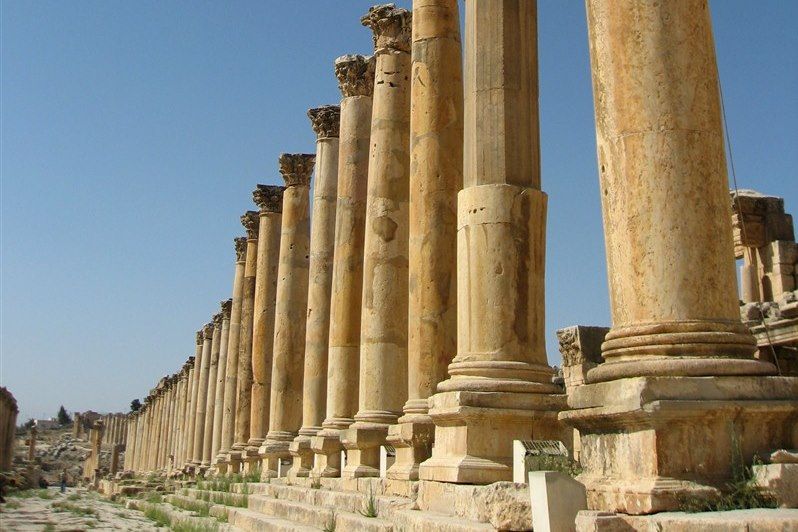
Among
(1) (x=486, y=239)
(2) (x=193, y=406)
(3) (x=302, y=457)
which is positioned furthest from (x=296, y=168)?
(2) (x=193, y=406)

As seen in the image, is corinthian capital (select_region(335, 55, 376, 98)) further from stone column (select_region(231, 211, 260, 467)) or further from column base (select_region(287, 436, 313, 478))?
stone column (select_region(231, 211, 260, 467))

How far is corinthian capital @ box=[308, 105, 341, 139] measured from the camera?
23.7m

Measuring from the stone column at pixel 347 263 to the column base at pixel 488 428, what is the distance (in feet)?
26.8

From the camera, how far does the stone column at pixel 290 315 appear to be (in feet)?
82.7

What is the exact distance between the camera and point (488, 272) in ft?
36.1

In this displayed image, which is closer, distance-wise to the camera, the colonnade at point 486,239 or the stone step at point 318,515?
the colonnade at point 486,239

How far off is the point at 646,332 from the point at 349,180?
1332cm

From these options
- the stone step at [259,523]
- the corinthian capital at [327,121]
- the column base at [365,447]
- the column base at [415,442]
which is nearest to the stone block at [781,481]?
the column base at [415,442]

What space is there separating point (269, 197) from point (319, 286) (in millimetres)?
9538

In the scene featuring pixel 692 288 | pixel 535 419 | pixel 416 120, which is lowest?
pixel 535 419

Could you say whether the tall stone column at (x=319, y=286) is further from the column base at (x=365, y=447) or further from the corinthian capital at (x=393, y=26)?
the corinthian capital at (x=393, y=26)

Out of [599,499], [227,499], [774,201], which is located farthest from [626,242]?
[774,201]

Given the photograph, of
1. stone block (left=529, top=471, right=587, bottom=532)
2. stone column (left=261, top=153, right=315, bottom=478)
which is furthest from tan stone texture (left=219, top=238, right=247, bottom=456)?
stone block (left=529, top=471, right=587, bottom=532)

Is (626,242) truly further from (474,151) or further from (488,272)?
(474,151)
